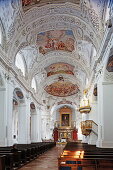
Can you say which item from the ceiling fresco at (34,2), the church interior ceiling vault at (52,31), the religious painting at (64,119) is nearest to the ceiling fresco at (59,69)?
the church interior ceiling vault at (52,31)

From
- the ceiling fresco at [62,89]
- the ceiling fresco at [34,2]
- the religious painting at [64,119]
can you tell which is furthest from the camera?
the religious painting at [64,119]

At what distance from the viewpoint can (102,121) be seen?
12.2m

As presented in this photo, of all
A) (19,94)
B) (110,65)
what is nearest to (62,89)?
(19,94)

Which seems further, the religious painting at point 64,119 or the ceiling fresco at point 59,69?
the religious painting at point 64,119

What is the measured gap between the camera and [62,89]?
107ft

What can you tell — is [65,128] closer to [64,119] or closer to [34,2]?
[64,119]

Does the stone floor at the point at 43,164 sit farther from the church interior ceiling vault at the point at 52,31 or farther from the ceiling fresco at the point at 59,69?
the ceiling fresco at the point at 59,69

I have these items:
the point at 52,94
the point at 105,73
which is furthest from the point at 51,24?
the point at 52,94

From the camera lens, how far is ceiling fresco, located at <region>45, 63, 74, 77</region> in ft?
79.1

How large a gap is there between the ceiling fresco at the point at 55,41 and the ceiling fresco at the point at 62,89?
1112cm

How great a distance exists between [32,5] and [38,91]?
13474 millimetres

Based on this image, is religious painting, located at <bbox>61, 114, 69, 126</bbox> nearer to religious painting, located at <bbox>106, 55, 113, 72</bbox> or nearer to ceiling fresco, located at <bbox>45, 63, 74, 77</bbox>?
ceiling fresco, located at <bbox>45, 63, 74, 77</bbox>

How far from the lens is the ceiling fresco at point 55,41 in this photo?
56.8 ft

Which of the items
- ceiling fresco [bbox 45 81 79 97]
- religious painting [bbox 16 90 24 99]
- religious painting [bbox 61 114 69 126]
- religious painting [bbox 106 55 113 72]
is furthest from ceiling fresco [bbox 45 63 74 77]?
religious painting [bbox 61 114 69 126]
